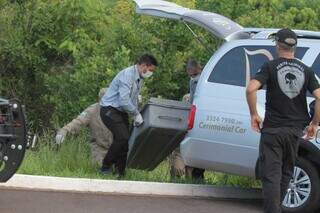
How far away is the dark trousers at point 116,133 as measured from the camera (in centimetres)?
1033

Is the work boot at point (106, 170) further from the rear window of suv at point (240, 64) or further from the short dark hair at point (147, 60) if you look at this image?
the rear window of suv at point (240, 64)

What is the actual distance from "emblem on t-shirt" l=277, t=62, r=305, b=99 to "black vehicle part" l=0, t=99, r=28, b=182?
2.66m

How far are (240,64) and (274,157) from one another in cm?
252

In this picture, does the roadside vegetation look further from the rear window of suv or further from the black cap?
the black cap

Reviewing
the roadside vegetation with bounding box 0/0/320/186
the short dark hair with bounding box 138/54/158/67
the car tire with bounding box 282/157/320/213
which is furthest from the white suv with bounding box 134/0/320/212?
the roadside vegetation with bounding box 0/0/320/186

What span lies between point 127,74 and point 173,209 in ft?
6.85

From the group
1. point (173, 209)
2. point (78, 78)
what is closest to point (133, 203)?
point (173, 209)

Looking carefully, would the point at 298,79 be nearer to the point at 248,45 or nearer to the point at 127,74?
the point at 248,45

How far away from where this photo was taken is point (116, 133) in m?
10.3

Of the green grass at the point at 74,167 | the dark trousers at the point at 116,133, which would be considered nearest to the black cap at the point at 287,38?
the dark trousers at the point at 116,133

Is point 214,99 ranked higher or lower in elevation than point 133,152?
higher

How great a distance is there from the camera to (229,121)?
9.45 m

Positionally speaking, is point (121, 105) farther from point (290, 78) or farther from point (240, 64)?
point (290, 78)

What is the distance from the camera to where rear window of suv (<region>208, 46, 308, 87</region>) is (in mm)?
9477
